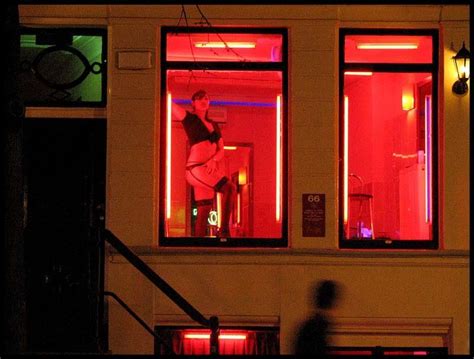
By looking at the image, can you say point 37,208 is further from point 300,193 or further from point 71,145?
point 300,193

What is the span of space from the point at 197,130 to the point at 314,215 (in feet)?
4.97

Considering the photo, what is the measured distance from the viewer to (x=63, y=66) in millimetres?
10797

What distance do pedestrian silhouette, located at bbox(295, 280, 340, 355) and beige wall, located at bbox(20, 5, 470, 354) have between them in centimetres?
17

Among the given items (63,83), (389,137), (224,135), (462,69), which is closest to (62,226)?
(63,83)

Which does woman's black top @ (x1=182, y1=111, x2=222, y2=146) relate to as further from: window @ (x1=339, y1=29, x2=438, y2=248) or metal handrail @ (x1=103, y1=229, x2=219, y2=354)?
metal handrail @ (x1=103, y1=229, x2=219, y2=354)

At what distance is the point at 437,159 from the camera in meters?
10.7

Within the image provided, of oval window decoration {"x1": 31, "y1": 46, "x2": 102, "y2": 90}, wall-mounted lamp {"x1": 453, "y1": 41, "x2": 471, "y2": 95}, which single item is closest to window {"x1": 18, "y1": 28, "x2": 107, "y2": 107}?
oval window decoration {"x1": 31, "y1": 46, "x2": 102, "y2": 90}

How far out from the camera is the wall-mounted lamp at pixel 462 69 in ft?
34.5

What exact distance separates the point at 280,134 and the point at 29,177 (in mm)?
2600

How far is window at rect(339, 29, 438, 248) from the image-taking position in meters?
10.7

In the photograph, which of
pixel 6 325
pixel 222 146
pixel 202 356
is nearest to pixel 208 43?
pixel 222 146

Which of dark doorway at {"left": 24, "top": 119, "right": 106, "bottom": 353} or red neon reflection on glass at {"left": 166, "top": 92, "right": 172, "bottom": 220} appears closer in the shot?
dark doorway at {"left": 24, "top": 119, "right": 106, "bottom": 353}

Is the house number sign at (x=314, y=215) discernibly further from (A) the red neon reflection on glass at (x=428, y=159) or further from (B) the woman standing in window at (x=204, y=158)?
(A) the red neon reflection on glass at (x=428, y=159)

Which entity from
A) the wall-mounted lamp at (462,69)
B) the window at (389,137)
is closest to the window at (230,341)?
the window at (389,137)
